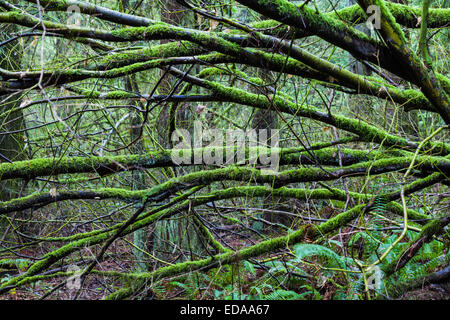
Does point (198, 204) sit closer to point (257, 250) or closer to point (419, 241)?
point (257, 250)

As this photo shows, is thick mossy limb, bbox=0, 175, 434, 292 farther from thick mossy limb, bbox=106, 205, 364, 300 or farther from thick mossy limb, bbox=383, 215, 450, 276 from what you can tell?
thick mossy limb, bbox=383, 215, 450, 276

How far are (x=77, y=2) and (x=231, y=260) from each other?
2.79m

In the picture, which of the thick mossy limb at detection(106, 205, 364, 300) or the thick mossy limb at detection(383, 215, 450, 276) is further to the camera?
the thick mossy limb at detection(106, 205, 364, 300)

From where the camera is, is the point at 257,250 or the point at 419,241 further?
the point at 257,250

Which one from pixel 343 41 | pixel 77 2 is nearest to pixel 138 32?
pixel 77 2

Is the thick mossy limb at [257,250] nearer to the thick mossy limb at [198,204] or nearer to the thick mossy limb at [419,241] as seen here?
the thick mossy limb at [198,204]

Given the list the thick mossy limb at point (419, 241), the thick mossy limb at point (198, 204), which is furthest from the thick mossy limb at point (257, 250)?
the thick mossy limb at point (419, 241)

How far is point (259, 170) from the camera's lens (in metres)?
3.54

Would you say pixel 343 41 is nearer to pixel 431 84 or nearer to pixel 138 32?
pixel 431 84

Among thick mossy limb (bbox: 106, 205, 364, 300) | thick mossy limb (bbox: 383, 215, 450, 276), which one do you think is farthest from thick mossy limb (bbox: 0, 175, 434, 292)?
thick mossy limb (bbox: 383, 215, 450, 276)

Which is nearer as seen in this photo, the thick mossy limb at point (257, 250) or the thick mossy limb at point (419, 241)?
the thick mossy limb at point (419, 241)

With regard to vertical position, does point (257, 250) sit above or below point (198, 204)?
below

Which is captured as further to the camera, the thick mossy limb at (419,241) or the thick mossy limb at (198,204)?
the thick mossy limb at (198,204)

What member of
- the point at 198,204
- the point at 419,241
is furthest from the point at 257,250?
the point at 419,241
